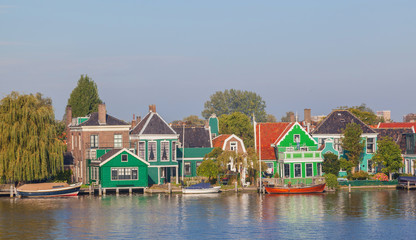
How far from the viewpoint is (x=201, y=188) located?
8988 centimetres

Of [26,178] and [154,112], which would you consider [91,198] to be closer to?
[26,178]

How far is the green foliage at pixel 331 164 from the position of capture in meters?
95.6

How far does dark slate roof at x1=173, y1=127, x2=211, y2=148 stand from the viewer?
10050cm

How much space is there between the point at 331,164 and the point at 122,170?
90.2ft

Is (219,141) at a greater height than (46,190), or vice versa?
(219,141)

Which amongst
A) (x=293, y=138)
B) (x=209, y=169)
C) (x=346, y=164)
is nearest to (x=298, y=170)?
(x=293, y=138)

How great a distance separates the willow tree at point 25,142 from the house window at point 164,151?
13.3 m

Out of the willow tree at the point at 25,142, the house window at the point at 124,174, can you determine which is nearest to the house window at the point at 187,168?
the house window at the point at 124,174

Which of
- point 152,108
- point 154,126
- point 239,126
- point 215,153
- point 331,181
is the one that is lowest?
point 331,181

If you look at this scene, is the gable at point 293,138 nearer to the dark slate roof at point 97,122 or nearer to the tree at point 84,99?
the dark slate roof at point 97,122

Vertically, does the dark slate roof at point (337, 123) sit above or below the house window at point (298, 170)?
above

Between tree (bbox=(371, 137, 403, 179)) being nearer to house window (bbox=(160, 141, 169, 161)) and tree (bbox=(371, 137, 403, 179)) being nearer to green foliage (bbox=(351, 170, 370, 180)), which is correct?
green foliage (bbox=(351, 170, 370, 180))

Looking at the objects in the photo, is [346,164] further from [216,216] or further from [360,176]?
[216,216]

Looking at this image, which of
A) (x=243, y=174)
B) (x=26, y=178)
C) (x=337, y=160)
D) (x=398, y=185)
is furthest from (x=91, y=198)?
(x=398, y=185)
